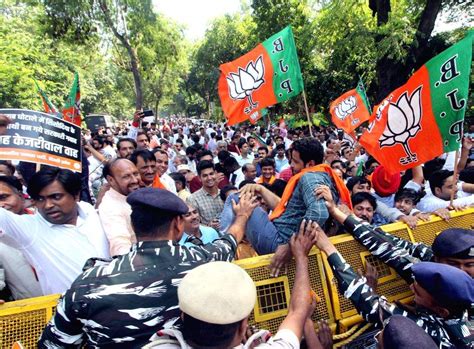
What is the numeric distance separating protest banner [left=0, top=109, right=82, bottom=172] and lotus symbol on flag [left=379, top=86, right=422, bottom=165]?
321 centimetres

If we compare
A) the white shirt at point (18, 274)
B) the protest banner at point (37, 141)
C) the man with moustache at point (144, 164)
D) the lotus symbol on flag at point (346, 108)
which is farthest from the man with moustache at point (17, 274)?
the lotus symbol on flag at point (346, 108)

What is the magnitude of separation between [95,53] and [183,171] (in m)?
17.7

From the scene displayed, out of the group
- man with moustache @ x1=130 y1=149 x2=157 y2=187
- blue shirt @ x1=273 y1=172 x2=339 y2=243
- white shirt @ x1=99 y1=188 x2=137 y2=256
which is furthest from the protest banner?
blue shirt @ x1=273 y1=172 x2=339 y2=243

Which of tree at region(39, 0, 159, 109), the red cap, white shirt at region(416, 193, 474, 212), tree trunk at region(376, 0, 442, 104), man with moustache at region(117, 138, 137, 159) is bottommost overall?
white shirt at region(416, 193, 474, 212)

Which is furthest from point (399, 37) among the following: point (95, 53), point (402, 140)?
point (95, 53)

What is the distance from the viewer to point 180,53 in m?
23.4

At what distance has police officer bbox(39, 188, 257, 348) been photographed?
1.45m

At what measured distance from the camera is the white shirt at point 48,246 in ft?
6.93

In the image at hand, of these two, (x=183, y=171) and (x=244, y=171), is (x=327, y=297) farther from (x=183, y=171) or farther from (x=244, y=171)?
(x=183, y=171)

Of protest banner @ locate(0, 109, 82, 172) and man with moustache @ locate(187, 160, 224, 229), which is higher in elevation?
protest banner @ locate(0, 109, 82, 172)

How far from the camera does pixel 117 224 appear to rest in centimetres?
246

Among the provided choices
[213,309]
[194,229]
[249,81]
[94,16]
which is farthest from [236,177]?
[94,16]

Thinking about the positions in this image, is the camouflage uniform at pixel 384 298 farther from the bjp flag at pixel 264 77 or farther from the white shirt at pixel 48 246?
the bjp flag at pixel 264 77

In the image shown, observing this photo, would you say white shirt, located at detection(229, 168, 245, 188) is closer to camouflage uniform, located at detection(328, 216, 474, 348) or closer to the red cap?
the red cap
